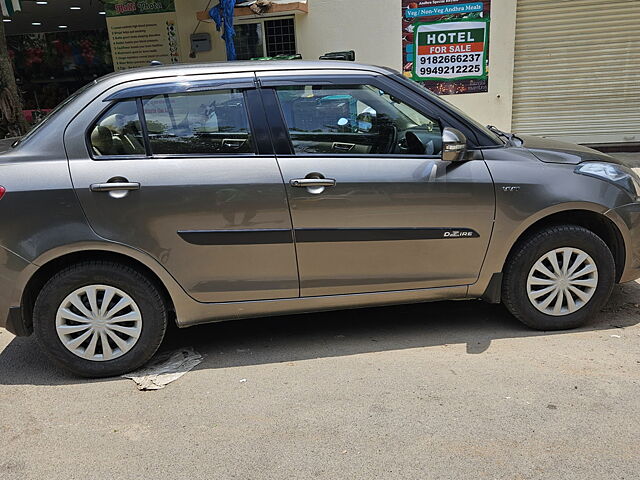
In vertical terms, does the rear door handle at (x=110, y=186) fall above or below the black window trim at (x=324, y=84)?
below

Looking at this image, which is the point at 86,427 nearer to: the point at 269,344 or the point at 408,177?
the point at 269,344

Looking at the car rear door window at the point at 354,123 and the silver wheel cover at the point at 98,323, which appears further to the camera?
the car rear door window at the point at 354,123

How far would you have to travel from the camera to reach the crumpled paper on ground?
319cm

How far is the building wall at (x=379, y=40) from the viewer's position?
8953 millimetres

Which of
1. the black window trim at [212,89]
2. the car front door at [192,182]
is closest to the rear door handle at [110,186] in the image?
the car front door at [192,182]

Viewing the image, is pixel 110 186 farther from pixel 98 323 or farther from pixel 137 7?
pixel 137 7

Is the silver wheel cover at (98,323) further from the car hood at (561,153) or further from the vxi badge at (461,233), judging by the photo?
the car hood at (561,153)

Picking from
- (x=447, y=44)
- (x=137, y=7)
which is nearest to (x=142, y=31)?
(x=137, y=7)

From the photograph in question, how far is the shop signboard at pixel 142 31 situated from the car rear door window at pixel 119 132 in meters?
7.75

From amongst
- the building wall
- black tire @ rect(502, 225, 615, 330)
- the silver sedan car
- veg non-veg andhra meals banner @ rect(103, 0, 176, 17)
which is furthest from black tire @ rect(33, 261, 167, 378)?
veg non-veg andhra meals banner @ rect(103, 0, 176, 17)

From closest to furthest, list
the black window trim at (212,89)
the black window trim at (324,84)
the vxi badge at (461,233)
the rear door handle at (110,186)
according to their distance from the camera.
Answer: the rear door handle at (110,186)
the black window trim at (212,89)
the black window trim at (324,84)
the vxi badge at (461,233)

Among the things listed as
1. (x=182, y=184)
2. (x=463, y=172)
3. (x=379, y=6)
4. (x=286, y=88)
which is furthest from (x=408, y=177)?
(x=379, y=6)

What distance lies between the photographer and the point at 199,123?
317 cm

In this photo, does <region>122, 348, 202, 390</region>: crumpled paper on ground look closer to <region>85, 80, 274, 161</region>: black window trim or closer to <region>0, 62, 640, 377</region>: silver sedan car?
<region>0, 62, 640, 377</region>: silver sedan car
